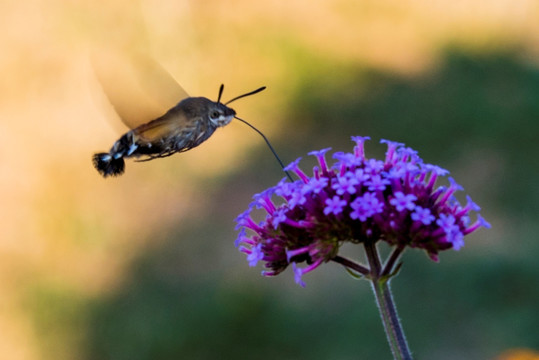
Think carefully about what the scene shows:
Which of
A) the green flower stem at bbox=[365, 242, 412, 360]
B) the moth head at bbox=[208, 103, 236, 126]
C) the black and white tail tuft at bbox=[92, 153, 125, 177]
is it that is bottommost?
the green flower stem at bbox=[365, 242, 412, 360]

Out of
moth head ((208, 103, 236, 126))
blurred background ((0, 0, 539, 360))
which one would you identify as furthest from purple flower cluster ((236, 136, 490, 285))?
blurred background ((0, 0, 539, 360))

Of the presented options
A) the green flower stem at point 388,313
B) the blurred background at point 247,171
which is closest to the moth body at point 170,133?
the blurred background at point 247,171

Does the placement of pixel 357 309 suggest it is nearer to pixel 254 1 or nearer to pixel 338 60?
pixel 338 60

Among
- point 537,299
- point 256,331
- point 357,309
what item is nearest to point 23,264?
point 256,331

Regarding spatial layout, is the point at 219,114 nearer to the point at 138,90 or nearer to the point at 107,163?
the point at 138,90

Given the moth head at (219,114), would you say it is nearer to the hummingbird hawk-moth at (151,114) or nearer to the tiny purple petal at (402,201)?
the hummingbird hawk-moth at (151,114)

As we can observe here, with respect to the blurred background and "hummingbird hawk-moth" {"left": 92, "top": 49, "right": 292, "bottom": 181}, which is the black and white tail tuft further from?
the blurred background

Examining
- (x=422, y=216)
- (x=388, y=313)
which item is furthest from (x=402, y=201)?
(x=388, y=313)
